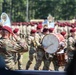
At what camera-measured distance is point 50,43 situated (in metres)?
11.5

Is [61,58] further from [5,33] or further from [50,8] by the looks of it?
[50,8]

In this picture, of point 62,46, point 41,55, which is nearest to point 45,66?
point 41,55

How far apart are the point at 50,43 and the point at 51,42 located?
0.07 metres

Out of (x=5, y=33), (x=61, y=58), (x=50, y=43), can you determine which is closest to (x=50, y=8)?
(x=50, y=43)

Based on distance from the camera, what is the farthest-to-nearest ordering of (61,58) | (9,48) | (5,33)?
(61,58) < (5,33) < (9,48)

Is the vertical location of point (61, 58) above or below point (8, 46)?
below

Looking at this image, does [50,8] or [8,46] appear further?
[50,8]

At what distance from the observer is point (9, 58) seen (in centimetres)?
830

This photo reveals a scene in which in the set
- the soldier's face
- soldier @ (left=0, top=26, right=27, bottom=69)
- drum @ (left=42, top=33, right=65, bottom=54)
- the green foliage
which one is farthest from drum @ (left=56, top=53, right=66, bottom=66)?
the green foliage

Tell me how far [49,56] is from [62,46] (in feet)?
2.80

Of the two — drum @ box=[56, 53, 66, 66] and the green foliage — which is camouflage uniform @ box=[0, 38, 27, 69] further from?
the green foliage

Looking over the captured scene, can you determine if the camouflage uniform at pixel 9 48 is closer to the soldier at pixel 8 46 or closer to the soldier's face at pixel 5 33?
the soldier at pixel 8 46

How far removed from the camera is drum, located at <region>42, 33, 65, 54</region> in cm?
1113

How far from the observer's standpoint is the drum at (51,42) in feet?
36.5
